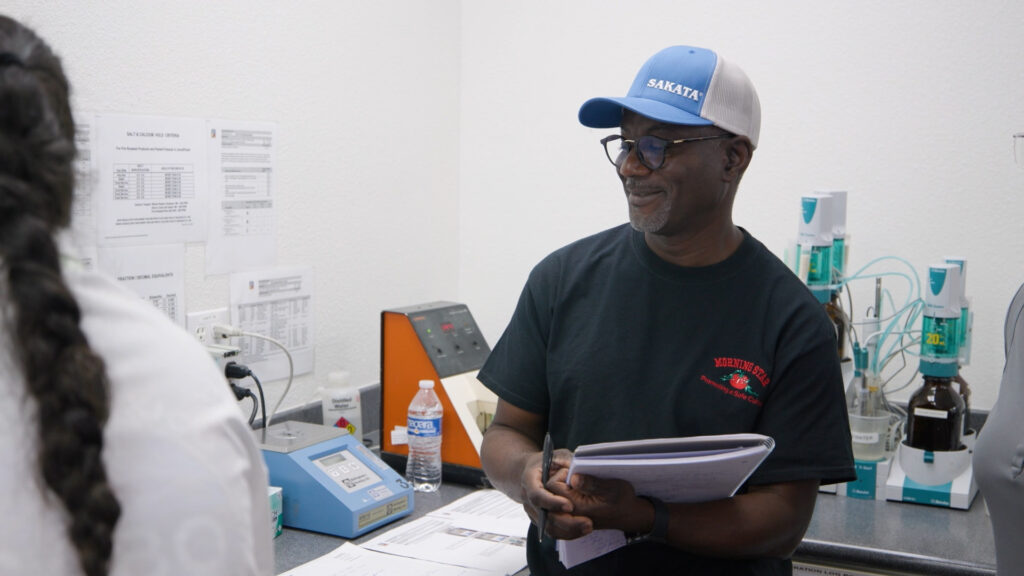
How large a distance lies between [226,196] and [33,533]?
4.95ft

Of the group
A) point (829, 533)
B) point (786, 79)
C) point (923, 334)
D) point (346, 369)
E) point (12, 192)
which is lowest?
point (829, 533)

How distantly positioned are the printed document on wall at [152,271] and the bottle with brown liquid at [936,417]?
1.60 m

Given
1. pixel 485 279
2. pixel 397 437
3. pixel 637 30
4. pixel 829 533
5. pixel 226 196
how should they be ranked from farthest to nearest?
pixel 485 279 < pixel 637 30 < pixel 397 437 < pixel 226 196 < pixel 829 533

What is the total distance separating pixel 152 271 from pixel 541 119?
1.28 m

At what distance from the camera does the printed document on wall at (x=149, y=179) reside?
5.92ft

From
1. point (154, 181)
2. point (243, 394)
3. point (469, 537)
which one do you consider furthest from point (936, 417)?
point (154, 181)

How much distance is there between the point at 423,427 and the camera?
2.13m

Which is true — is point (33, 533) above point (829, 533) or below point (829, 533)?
above

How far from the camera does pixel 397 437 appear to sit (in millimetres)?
2262

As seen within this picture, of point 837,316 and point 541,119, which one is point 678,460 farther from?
point 541,119

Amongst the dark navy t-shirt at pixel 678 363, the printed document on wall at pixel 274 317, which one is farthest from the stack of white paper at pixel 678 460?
the printed document on wall at pixel 274 317

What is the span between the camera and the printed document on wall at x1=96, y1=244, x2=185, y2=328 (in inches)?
71.6

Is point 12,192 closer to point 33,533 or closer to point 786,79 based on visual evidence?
point 33,533

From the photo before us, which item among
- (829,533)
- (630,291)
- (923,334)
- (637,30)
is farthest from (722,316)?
(637,30)
